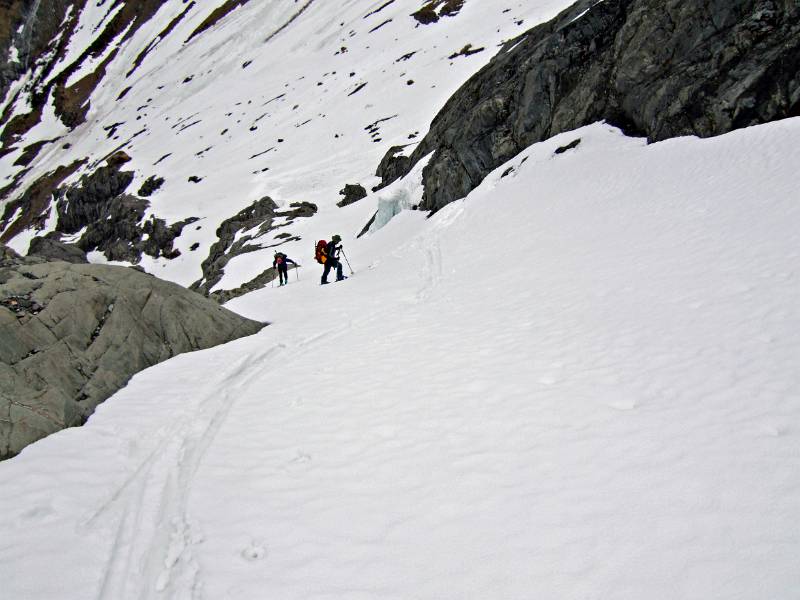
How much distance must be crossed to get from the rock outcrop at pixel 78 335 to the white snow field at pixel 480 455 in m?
0.41

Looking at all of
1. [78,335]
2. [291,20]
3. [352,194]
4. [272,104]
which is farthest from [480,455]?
[291,20]

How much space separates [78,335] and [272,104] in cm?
7576

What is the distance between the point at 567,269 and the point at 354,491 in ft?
26.0

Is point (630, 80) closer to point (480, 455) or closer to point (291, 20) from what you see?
point (480, 455)

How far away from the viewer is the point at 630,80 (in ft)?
58.0

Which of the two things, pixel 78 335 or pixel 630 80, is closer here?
pixel 78 335

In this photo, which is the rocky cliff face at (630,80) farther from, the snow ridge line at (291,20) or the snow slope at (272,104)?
the snow ridge line at (291,20)

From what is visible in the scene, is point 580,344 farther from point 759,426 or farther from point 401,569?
point 401,569

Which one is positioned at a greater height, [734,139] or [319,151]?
[319,151]

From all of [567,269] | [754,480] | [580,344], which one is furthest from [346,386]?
[567,269]

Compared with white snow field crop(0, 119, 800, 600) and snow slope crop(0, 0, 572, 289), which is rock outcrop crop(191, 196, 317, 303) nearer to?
snow slope crop(0, 0, 572, 289)

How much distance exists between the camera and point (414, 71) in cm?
6078

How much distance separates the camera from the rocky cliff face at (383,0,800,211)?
13.3 metres

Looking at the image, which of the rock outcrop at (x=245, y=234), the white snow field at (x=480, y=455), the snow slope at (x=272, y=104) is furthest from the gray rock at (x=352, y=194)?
the white snow field at (x=480, y=455)
